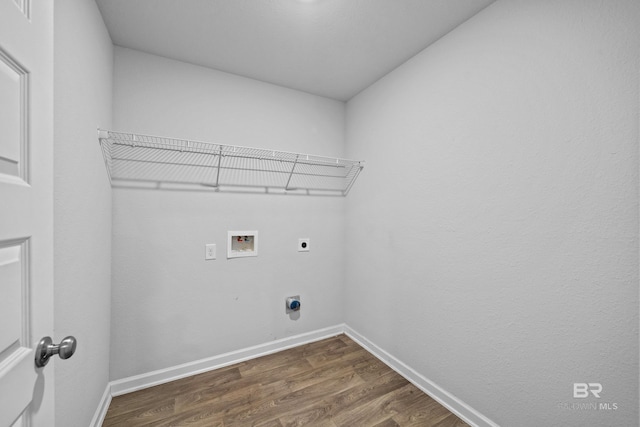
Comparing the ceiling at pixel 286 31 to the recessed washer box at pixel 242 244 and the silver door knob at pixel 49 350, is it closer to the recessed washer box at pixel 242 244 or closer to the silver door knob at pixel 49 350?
the recessed washer box at pixel 242 244

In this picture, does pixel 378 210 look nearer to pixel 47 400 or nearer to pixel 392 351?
pixel 392 351

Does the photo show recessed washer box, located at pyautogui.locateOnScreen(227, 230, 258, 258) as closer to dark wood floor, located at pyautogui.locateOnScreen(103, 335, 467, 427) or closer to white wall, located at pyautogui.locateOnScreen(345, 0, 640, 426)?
dark wood floor, located at pyautogui.locateOnScreen(103, 335, 467, 427)

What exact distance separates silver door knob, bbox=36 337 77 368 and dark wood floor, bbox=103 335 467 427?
115 centimetres

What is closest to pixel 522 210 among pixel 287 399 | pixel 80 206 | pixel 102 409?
pixel 287 399

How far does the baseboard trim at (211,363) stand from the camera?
1.63 meters

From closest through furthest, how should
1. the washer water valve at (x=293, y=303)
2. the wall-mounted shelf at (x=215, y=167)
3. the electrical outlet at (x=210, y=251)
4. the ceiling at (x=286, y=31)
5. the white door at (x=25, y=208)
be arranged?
1. the white door at (x=25, y=208)
2. the ceiling at (x=286, y=31)
3. the wall-mounted shelf at (x=215, y=167)
4. the electrical outlet at (x=210, y=251)
5. the washer water valve at (x=293, y=303)

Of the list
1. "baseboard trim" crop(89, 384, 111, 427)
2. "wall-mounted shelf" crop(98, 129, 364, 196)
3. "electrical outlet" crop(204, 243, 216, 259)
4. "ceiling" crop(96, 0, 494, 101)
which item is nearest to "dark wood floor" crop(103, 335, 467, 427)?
"baseboard trim" crop(89, 384, 111, 427)

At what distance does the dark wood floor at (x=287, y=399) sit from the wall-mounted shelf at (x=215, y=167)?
4.52ft

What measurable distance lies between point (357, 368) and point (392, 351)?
0.98 ft

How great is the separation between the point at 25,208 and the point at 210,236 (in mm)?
1366

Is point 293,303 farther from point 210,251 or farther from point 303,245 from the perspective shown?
point 210,251

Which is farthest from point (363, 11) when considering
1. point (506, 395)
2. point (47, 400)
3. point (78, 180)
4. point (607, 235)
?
point (506, 395)

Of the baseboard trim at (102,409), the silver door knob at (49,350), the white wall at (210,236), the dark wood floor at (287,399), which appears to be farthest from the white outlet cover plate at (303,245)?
the silver door knob at (49,350)

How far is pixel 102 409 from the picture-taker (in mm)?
1424
